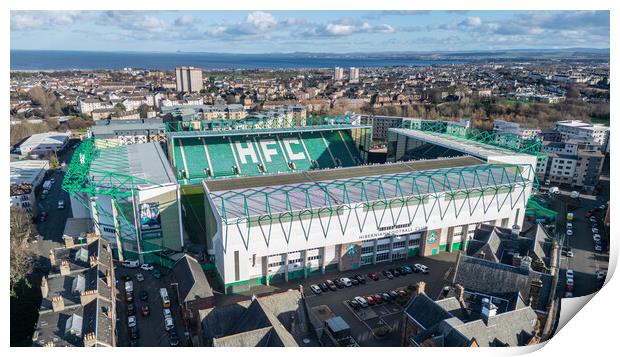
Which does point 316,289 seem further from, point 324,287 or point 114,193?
point 114,193

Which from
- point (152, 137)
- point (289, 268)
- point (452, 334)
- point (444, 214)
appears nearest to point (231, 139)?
point (152, 137)

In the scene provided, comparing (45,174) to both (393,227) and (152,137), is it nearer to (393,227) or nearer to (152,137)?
(152,137)

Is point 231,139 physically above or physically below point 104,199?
above

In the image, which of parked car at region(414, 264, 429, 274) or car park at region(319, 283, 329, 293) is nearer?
car park at region(319, 283, 329, 293)

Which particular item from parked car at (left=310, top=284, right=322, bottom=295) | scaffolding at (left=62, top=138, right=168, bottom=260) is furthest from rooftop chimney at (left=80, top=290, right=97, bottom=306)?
parked car at (left=310, top=284, right=322, bottom=295)

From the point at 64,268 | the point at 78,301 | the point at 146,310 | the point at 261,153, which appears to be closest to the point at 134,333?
the point at 146,310

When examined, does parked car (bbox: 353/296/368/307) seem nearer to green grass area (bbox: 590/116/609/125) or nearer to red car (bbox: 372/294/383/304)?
red car (bbox: 372/294/383/304)
